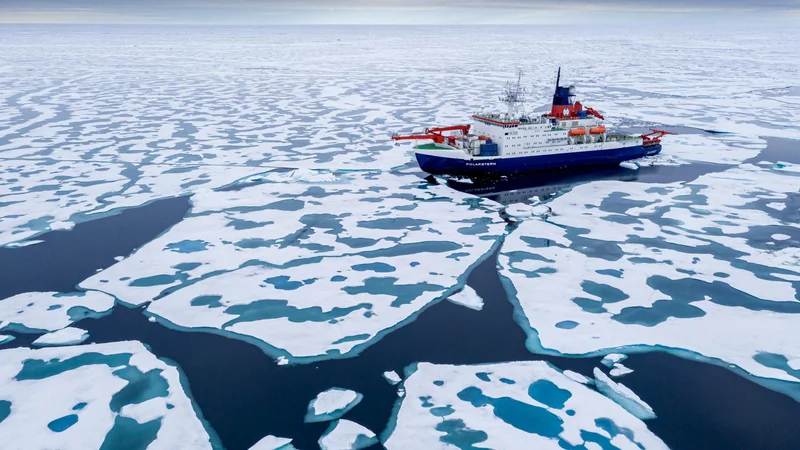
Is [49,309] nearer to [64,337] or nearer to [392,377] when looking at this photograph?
[64,337]

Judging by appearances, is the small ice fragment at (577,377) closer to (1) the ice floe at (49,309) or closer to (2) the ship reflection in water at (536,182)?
(1) the ice floe at (49,309)

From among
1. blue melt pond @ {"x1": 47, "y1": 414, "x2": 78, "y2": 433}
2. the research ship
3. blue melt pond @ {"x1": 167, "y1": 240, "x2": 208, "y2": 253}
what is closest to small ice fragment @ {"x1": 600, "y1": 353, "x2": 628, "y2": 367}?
blue melt pond @ {"x1": 47, "y1": 414, "x2": 78, "y2": 433}

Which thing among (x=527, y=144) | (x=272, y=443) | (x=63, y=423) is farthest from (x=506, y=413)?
(x=527, y=144)

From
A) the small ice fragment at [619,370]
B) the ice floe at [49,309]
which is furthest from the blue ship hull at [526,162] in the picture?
the ice floe at [49,309]

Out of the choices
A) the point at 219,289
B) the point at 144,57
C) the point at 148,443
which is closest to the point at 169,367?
the point at 148,443

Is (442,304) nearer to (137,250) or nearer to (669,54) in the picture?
(137,250)
